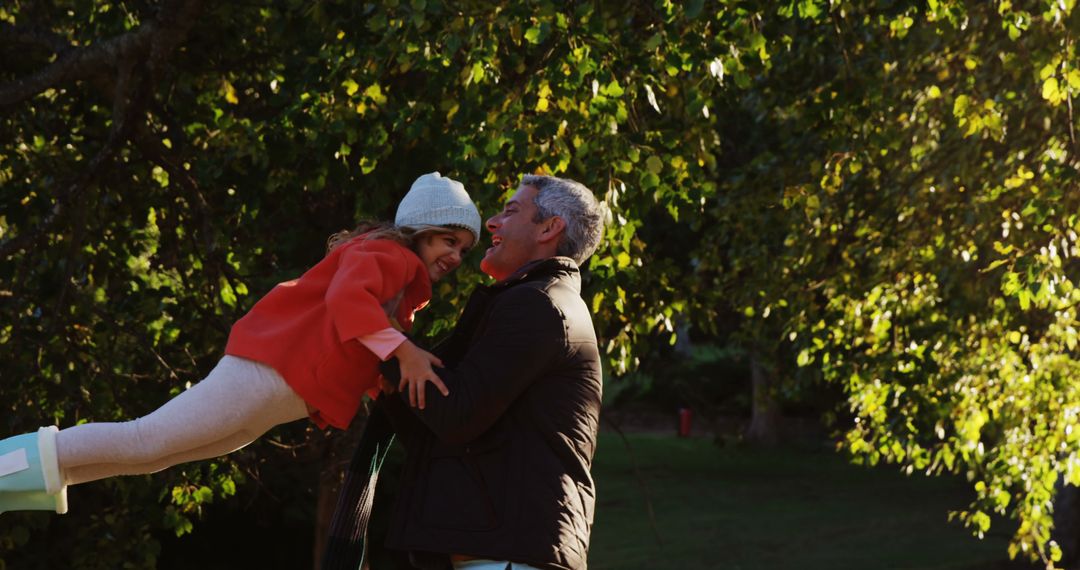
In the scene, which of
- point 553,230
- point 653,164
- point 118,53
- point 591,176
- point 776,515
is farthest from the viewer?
point 776,515

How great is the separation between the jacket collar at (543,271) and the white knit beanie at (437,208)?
327 mm

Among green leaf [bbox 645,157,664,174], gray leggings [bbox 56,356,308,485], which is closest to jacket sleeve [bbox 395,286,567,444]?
gray leggings [bbox 56,356,308,485]

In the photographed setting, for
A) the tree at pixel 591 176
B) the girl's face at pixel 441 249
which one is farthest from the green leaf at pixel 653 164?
the girl's face at pixel 441 249

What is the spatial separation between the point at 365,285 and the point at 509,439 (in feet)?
1.68

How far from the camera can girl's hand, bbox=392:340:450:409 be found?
2957mm

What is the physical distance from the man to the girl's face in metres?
0.38

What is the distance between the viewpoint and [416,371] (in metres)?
2.98

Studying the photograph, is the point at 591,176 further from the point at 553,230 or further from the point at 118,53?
the point at 118,53

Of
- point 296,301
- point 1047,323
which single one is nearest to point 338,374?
point 296,301

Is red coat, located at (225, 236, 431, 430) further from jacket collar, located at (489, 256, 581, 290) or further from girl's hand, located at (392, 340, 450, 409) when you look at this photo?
jacket collar, located at (489, 256, 581, 290)

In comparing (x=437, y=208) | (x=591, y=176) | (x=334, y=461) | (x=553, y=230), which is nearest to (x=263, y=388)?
(x=437, y=208)

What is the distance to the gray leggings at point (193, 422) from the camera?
314 cm

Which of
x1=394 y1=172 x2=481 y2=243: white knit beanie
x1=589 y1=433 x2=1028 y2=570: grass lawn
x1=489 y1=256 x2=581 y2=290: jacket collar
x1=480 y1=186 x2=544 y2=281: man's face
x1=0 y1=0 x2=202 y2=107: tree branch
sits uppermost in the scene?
x1=0 y1=0 x2=202 y2=107: tree branch

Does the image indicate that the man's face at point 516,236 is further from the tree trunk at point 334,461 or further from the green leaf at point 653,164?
the tree trunk at point 334,461
